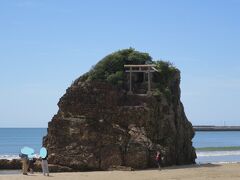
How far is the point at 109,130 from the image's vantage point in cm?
3622

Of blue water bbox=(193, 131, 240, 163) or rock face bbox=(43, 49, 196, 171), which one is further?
blue water bbox=(193, 131, 240, 163)

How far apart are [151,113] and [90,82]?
4.91 m

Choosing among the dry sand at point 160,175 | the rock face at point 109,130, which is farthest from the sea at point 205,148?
the dry sand at point 160,175

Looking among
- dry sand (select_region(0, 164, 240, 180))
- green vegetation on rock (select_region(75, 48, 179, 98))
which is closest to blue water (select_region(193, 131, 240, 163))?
green vegetation on rock (select_region(75, 48, 179, 98))

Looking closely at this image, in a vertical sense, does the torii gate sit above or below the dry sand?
above

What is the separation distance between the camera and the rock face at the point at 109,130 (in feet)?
116

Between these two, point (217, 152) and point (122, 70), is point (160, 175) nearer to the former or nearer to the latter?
point (122, 70)

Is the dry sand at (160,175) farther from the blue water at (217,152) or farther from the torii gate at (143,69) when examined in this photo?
the blue water at (217,152)

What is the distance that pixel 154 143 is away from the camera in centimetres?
3638

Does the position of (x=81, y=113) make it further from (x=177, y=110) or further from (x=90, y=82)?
(x=177, y=110)

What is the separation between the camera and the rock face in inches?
1388

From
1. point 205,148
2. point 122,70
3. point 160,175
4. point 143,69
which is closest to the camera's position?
point 160,175

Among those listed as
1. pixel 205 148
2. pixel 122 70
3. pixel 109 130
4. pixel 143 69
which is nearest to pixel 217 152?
pixel 205 148

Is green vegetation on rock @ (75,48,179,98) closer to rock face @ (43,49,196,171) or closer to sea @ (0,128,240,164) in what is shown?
rock face @ (43,49,196,171)
